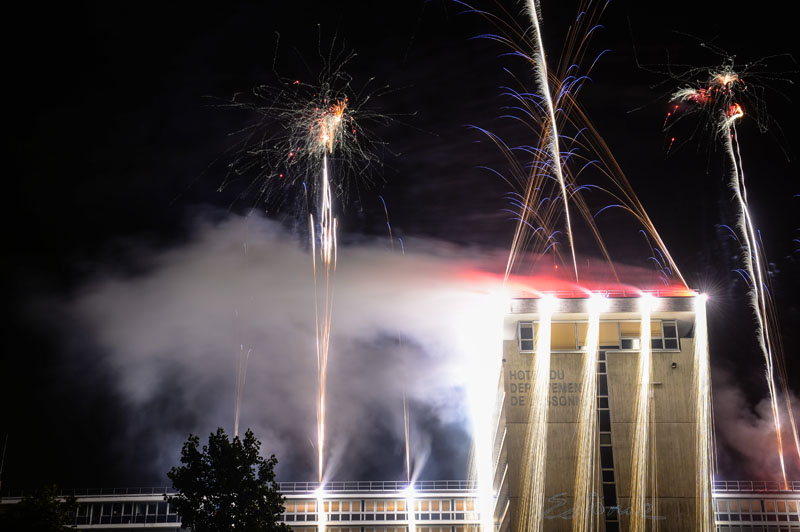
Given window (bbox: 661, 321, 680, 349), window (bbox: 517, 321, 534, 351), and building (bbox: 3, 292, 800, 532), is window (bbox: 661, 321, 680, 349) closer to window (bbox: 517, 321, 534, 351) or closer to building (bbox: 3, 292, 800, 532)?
building (bbox: 3, 292, 800, 532)

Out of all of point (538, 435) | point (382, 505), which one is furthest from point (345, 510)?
point (538, 435)

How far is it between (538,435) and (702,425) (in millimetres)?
8658

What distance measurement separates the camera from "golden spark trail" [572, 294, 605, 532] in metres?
36.6

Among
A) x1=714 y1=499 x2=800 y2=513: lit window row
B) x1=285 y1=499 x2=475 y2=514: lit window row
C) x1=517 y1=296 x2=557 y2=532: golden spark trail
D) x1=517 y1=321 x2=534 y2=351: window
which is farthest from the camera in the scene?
x1=285 y1=499 x2=475 y2=514: lit window row

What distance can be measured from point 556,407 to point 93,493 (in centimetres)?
4651

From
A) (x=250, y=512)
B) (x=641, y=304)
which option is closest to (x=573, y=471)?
(x=641, y=304)

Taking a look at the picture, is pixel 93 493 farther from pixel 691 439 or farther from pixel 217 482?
pixel 691 439

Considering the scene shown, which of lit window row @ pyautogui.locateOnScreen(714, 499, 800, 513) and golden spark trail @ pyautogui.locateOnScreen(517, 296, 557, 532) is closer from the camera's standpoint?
golden spark trail @ pyautogui.locateOnScreen(517, 296, 557, 532)

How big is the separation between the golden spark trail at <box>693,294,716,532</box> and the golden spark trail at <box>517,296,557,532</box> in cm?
788

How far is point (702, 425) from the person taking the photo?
37.6 metres

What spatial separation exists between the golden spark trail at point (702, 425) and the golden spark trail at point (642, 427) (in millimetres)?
2541

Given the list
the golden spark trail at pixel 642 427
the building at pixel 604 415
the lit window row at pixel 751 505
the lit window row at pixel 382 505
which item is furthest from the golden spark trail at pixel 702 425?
the lit window row at pixel 382 505

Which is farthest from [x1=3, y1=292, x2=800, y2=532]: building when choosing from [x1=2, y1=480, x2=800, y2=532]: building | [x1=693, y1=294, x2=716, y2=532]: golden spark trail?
[x1=2, y1=480, x2=800, y2=532]: building

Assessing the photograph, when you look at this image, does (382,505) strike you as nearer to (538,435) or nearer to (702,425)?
(538,435)
